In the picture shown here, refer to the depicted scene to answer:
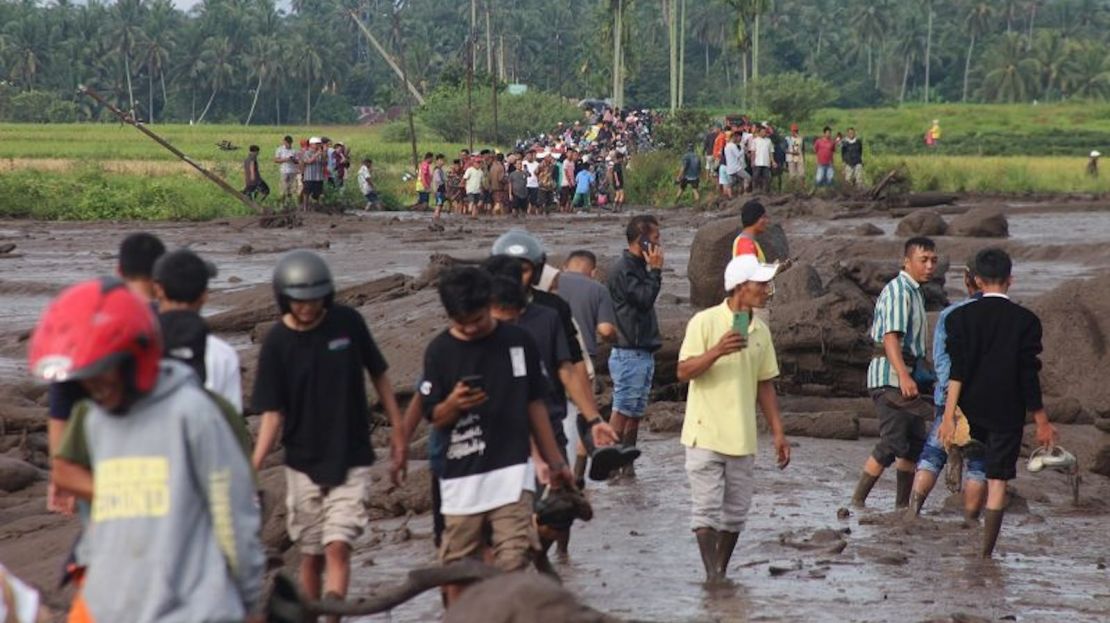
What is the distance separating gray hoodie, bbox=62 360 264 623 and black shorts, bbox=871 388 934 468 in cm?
661

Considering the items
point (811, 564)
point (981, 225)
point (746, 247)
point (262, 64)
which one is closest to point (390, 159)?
point (981, 225)

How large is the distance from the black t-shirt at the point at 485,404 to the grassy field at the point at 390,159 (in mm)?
32829

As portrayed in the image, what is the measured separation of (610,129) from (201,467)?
149ft

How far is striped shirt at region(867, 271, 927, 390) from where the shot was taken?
10.4m

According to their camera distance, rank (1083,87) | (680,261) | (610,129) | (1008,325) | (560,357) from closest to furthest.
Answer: (560,357) → (1008,325) → (680,261) → (610,129) → (1083,87)

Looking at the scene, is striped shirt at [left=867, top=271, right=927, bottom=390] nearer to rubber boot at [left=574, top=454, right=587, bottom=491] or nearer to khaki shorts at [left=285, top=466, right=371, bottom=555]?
rubber boot at [left=574, top=454, right=587, bottom=491]

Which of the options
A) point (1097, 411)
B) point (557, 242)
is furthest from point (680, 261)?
point (1097, 411)

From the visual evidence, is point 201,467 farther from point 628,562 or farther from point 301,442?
point 628,562

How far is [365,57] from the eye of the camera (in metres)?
146

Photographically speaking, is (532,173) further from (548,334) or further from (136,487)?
(136,487)

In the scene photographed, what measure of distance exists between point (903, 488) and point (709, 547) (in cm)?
244

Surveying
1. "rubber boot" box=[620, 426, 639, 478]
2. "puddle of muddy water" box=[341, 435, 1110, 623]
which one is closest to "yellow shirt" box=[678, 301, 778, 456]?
"puddle of muddy water" box=[341, 435, 1110, 623]

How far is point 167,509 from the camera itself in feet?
14.7

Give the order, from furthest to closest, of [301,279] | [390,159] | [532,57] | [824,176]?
[532,57] → [390,159] → [824,176] → [301,279]
